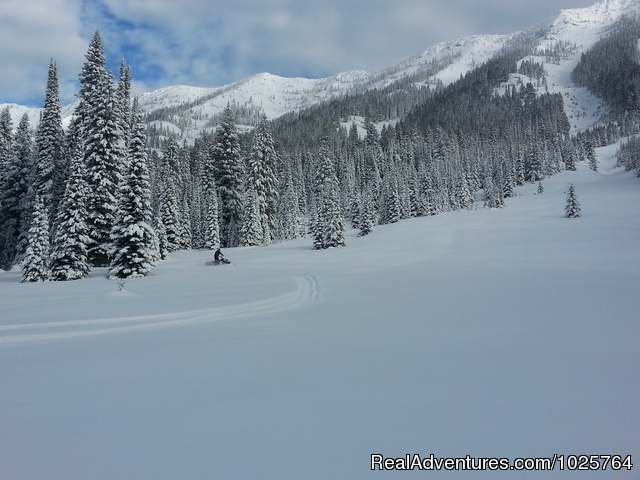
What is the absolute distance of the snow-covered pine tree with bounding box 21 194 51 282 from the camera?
20.0 meters

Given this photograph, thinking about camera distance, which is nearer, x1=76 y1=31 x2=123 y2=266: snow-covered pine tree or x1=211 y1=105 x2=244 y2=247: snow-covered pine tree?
x1=76 y1=31 x2=123 y2=266: snow-covered pine tree

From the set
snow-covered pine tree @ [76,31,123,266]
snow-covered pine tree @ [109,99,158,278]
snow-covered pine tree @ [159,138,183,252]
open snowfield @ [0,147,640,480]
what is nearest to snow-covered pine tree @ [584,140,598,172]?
snow-covered pine tree @ [159,138,183,252]

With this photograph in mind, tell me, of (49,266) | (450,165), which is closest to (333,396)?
(49,266)

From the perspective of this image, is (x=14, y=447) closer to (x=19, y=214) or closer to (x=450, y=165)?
(x=19, y=214)

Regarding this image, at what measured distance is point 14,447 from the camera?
296 cm

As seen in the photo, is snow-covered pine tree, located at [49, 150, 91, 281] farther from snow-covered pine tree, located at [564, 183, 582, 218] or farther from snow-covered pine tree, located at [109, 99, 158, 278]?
snow-covered pine tree, located at [564, 183, 582, 218]

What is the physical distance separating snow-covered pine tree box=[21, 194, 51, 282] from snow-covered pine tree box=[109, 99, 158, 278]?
4344 millimetres

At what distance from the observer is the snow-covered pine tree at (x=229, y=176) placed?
42.0m

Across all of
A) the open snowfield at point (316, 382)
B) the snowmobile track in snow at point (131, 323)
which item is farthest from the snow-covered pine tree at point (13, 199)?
the snowmobile track in snow at point (131, 323)

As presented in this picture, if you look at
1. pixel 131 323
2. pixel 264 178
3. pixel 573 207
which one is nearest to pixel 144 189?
pixel 131 323

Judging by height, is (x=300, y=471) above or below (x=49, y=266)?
below

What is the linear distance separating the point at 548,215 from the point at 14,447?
41.8 m

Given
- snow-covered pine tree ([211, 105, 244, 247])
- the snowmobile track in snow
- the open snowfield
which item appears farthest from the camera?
snow-covered pine tree ([211, 105, 244, 247])

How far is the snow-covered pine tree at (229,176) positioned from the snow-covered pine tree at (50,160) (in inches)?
620
